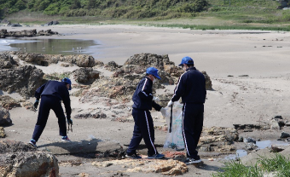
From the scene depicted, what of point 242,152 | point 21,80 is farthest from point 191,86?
point 21,80

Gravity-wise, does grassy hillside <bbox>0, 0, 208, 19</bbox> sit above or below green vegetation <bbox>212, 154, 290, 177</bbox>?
above

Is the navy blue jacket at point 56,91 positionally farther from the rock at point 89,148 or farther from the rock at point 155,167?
the rock at point 155,167

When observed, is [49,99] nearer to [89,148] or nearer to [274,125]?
[89,148]

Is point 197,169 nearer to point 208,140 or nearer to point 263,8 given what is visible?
point 208,140

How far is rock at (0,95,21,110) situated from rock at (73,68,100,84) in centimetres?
245

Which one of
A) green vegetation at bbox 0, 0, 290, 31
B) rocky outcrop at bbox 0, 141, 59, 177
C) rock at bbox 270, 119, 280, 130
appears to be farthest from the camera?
green vegetation at bbox 0, 0, 290, 31

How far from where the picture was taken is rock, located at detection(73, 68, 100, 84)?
12.5 meters

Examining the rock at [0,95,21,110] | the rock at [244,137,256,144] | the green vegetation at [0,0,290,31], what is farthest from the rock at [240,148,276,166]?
the green vegetation at [0,0,290,31]

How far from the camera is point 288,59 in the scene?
70.6ft

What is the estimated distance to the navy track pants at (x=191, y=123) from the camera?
21.9ft

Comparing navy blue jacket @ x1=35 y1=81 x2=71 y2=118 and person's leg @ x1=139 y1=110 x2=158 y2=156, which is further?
navy blue jacket @ x1=35 y1=81 x2=71 y2=118

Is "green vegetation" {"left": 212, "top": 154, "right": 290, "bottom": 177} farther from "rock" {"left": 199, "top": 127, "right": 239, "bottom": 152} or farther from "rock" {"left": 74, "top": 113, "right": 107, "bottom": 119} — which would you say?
"rock" {"left": 74, "top": 113, "right": 107, "bottom": 119}

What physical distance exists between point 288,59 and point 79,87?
13105 mm

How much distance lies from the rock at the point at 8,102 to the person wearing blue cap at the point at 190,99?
16.8 ft
